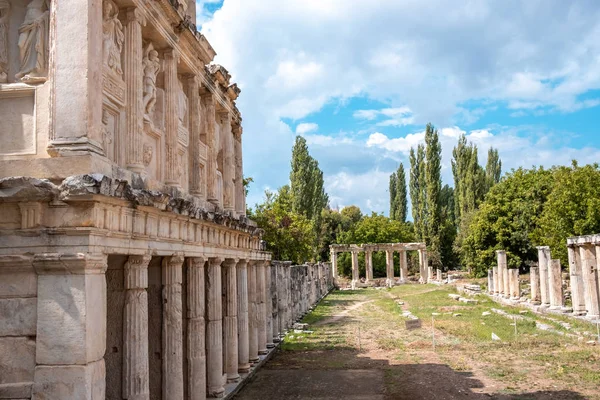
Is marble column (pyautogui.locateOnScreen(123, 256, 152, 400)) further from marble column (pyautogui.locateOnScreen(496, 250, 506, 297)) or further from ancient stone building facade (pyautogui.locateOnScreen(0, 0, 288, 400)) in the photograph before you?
marble column (pyautogui.locateOnScreen(496, 250, 506, 297))

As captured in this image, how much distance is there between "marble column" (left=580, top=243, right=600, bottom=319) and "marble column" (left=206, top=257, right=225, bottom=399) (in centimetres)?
1608

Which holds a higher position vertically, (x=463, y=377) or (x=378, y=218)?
(x=378, y=218)

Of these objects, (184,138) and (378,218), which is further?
(378,218)

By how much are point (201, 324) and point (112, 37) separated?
18.7ft

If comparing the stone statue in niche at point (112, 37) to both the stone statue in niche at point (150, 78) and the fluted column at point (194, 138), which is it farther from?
the fluted column at point (194, 138)

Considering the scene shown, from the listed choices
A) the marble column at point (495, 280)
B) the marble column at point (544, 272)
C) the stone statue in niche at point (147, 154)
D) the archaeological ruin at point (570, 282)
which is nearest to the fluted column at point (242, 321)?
the stone statue in niche at point (147, 154)

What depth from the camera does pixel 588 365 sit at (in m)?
15.0

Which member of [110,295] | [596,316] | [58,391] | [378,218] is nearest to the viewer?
[58,391]

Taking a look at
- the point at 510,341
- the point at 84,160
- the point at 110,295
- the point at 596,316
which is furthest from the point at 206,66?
the point at 596,316

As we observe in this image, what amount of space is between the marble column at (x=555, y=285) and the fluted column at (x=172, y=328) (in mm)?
21124

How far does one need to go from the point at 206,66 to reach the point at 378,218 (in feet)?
181

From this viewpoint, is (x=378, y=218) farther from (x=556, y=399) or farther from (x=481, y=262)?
(x=556, y=399)

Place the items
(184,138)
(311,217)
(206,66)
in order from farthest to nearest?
(311,217) < (206,66) < (184,138)

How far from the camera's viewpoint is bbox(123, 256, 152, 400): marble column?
26.2 ft
